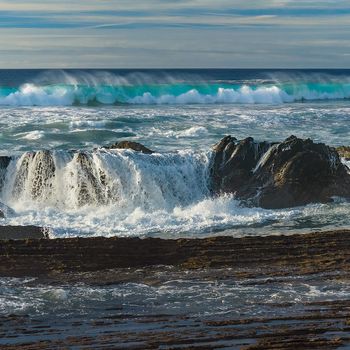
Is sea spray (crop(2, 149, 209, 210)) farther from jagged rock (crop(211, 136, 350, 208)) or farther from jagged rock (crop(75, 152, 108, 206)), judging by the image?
jagged rock (crop(211, 136, 350, 208))

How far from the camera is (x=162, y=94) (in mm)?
62062

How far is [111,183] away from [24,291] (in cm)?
830

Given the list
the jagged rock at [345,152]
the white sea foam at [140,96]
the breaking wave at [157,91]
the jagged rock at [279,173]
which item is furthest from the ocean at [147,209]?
the breaking wave at [157,91]

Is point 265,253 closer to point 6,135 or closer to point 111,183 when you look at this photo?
point 111,183

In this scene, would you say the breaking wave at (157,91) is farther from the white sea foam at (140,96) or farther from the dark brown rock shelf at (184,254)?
the dark brown rock shelf at (184,254)

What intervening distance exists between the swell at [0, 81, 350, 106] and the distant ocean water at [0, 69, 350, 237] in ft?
0.28

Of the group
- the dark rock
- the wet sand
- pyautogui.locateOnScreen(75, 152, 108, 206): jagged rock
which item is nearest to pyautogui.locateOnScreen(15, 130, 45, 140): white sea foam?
pyautogui.locateOnScreen(75, 152, 108, 206): jagged rock

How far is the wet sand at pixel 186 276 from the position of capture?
9.54 m

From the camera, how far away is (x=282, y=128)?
3672 cm

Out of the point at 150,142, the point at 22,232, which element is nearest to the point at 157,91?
the point at 150,142

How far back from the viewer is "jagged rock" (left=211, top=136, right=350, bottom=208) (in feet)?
65.0

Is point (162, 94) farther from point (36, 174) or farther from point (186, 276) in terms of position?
point (186, 276)

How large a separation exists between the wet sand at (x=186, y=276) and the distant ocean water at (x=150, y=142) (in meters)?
2.72

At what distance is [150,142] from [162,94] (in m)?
31.1
